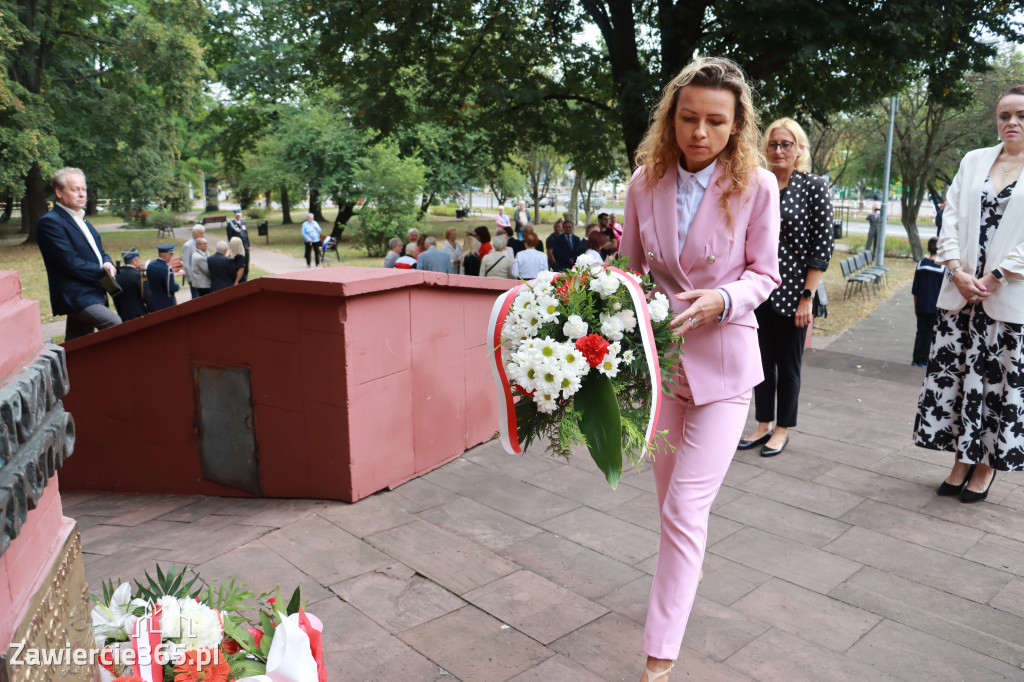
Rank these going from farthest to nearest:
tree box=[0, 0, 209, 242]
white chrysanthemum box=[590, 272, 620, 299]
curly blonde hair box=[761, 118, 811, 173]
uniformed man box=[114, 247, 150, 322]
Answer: tree box=[0, 0, 209, 242] < uniformed man box=[114, 247, 150, 322] < curly blonde hair box=[761, 118, 811, 173] < white chrysanthemum box=[590, 272, 620, 299]

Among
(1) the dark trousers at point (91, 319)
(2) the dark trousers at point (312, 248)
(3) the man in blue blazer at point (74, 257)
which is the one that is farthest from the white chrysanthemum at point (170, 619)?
(2) the dark trousers at point (312, 248)

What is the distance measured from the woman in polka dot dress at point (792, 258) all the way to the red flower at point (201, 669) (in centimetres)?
402

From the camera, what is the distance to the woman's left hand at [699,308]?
2.73 m

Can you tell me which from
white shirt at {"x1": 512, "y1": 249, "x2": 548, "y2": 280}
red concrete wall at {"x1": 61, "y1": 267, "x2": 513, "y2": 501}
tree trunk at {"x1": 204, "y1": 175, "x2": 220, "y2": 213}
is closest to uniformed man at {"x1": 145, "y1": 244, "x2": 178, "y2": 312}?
white shirt at {"x1": 512, "y1": 249, "x2": 548, "y2": 280}

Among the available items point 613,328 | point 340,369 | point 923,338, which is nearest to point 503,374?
point 613,328

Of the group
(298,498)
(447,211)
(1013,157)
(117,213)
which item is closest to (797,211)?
(1013,157)

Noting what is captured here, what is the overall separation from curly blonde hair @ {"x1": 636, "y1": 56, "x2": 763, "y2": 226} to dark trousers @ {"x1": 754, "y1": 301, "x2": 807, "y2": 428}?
257cm

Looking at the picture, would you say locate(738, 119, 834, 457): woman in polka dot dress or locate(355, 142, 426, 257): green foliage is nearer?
locate(738, 119, 834, 457): woman in polka dot dress

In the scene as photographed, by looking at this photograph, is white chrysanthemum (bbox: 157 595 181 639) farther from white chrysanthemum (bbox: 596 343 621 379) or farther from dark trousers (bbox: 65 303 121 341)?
dark trousers (bbox: 65 303 121 341)

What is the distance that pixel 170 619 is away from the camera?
2010 mm

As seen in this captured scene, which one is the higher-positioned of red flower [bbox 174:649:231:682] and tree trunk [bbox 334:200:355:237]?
tree trunk [bbox 334:200:355:237]

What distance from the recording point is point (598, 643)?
10.4 feet

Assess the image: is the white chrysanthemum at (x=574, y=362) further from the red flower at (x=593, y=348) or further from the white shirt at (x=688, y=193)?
the white shirt at (x=688, y=193)

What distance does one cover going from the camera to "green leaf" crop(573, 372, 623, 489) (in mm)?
2578
